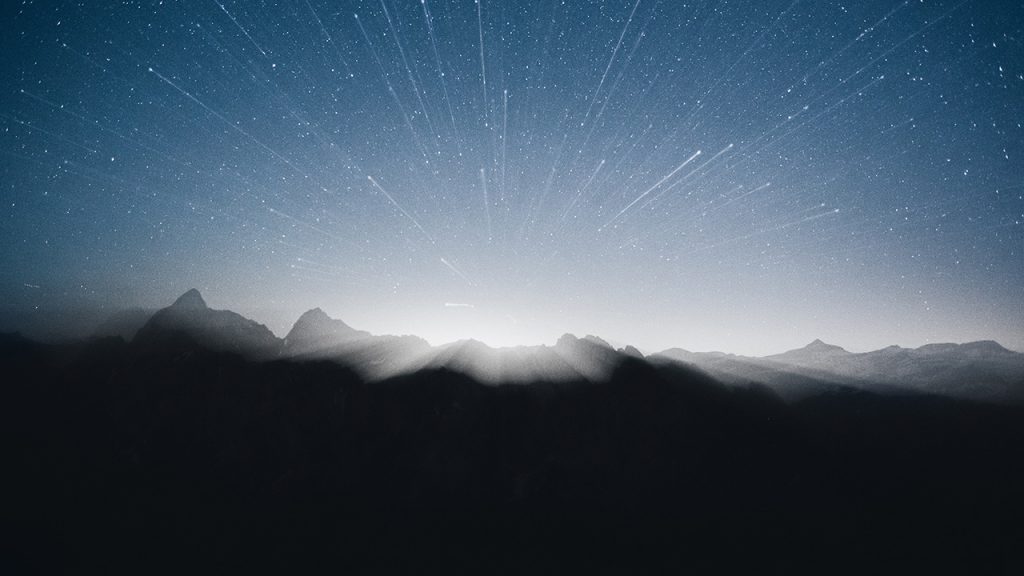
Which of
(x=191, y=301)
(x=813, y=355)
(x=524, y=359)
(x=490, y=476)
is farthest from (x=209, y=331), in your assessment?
(x=813, y=355)

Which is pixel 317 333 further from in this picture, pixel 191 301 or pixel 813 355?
pixel 813 355

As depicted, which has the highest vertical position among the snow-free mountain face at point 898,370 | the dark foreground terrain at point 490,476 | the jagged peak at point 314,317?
the jagged peak at point 314,317

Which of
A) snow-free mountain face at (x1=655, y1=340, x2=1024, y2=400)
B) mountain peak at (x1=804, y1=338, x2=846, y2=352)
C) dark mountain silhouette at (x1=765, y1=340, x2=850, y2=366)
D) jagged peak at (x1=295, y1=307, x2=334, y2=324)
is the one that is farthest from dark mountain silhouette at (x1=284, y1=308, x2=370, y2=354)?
mountain peak at (x1=804, y1=338, x2=846, y2=352)

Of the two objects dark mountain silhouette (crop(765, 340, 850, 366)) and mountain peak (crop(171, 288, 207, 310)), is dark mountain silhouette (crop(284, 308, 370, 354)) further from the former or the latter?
dark mountain silhouette (crop(765, 340, 850, 366))

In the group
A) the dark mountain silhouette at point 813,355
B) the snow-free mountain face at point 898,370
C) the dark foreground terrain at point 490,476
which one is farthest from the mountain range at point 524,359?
the dark mountain silhouette at point 813,355

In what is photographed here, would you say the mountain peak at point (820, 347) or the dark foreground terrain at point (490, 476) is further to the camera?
the mountain peak at point (820, 347)

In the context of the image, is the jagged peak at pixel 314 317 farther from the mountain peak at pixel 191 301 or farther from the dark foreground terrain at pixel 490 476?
the mountain peak at pixel 191 301
